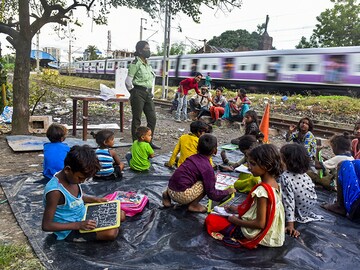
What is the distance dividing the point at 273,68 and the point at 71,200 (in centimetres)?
1559

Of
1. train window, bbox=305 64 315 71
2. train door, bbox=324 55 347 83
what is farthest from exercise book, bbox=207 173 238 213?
train window, bbox=305 64 315 71

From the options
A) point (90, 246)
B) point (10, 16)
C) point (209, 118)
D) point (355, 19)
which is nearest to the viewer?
point (90, 246)

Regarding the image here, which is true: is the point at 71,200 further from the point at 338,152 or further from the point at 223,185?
the point at 338,152

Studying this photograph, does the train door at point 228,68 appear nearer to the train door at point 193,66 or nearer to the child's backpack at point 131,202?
the train door at point 193,66

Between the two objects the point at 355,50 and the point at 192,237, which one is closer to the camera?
the point at 192,237

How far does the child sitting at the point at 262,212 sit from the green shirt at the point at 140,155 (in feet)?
6.38

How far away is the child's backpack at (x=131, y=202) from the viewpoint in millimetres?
2871

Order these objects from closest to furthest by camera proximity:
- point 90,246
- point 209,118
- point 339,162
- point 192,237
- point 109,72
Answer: point 90,246, point 192,237, point 339,162, point 209,118, point 109,72

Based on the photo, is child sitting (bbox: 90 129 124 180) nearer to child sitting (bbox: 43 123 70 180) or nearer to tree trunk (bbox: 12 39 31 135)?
child sitting (bbox: 43 123 70 180)

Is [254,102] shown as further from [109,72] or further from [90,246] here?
[109,72]

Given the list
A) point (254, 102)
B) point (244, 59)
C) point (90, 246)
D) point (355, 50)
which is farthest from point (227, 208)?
point (244, 59)

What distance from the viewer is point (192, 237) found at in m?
2.52

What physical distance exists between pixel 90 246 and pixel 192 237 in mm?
812

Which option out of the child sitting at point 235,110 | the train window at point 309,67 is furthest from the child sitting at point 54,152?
the train window at point 309,67
